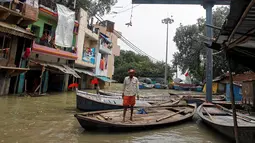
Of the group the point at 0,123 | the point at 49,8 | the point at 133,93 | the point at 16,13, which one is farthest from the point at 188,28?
the point at 0,123

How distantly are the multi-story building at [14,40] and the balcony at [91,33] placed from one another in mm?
7790

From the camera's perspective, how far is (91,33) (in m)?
22.3

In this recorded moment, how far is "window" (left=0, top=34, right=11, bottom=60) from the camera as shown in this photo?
12773 millimetres

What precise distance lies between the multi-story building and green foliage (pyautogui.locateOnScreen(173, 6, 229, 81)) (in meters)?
26.0

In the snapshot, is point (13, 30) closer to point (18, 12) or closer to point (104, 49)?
point (18, 12)

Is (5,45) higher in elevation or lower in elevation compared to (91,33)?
lower

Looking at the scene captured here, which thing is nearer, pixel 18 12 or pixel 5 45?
pixel 18 12

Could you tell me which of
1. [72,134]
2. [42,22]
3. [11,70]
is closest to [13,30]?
[11,70]

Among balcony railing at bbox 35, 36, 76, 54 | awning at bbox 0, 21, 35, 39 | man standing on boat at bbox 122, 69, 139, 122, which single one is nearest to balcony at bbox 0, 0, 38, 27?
awning at bbox 0, 21, 35, 39

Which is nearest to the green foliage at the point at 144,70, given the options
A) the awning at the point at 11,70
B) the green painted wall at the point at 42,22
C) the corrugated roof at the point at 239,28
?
the green painted wall at the point at 42,22

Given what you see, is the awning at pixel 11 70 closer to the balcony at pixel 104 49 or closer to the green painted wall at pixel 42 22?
the green painted wall at pixel 42 22

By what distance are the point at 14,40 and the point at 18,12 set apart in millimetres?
2067

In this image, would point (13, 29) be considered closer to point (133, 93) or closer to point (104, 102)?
point (104, 102)

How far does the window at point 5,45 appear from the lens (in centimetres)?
1277
